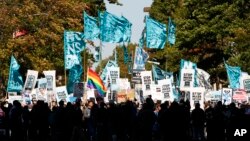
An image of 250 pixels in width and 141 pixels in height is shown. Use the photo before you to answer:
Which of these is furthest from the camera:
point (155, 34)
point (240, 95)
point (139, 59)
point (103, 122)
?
point (139, 59)

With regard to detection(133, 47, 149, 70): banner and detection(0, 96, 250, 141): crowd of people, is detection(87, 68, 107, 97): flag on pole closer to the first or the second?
detection(133, 47, 149, 70): banner

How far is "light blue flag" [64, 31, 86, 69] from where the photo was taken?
50562 millimetres

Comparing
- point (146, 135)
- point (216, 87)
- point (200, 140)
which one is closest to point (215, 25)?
point (216, 87)

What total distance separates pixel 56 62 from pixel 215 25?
11764 mm

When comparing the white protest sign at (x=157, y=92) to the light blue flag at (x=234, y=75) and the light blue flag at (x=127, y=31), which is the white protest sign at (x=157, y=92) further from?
the light blue flag at (x=234, y=75)

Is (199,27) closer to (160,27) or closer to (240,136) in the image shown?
(160,27)

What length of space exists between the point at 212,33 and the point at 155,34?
15100 mm

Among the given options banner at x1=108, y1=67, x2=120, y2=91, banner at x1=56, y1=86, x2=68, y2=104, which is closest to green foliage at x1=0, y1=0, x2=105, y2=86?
banner at x1=108, y1=67, x2=120, y2=91

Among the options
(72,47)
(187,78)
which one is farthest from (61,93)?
(72,47)

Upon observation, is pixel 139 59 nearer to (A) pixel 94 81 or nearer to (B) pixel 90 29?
(B) pixel 90 29

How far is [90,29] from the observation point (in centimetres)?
5234

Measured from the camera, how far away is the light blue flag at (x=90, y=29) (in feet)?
170

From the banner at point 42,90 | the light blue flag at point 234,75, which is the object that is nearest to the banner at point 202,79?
the light blue flag at point 234,75

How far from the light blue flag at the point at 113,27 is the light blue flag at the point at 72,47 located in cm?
161
